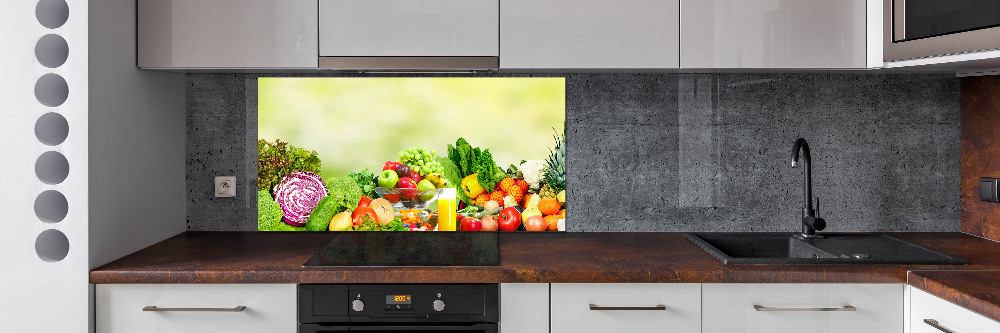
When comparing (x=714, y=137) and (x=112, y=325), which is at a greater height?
(x=714, y=137)

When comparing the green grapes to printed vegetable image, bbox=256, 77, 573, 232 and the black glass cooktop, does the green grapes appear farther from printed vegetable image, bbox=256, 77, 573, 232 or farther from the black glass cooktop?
the black glass cooktop

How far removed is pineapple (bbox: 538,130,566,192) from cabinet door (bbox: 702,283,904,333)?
82 centimetres

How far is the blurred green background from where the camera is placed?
2.46 m

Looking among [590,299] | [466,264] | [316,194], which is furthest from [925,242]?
[316,194]

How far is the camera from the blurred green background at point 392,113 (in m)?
2.46

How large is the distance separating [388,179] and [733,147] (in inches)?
46.8

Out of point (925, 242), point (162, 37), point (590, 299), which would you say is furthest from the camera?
point (925, 242)

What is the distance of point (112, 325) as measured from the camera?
180 centimetres

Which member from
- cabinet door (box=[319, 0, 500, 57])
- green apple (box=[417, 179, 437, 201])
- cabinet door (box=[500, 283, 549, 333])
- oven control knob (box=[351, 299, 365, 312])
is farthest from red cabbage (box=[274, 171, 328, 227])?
cabinet door (box=[500, 283, 549, 333])

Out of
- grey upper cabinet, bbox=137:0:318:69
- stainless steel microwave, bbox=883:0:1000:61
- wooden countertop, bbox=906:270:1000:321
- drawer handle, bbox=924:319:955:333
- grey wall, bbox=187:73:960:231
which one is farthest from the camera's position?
grey wall, bbox=187:73:960:231
